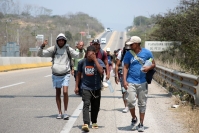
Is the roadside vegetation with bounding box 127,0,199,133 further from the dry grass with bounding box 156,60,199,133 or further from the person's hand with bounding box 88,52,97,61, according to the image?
the person's hand with bounding box 88,52,97,61

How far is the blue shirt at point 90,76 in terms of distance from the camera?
8734 millimetres

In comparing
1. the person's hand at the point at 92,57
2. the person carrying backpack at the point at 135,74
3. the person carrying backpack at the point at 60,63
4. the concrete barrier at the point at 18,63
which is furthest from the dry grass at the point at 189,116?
the concrete barrier at the point at 18,63

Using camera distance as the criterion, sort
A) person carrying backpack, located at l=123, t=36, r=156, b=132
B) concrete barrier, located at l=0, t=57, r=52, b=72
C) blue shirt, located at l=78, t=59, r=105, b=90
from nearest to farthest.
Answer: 1. person carrying backpack, located at l=123, t=36, r=156, b=132
2. blue shirt, located at l=78, t=59, r=105, b=90
3. concrete barrier, located at l=0, t=57, r=52, b=72

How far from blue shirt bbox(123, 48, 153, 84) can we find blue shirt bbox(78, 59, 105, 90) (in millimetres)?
612

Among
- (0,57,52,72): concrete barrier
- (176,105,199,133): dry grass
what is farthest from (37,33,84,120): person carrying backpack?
(0,57,52,72): concrete barrier

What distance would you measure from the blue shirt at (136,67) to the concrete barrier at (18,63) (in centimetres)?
2070

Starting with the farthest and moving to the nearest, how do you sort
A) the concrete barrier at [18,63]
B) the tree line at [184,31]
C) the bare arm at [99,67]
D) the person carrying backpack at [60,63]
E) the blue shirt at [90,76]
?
the concrete barrier at [18,63] → the tree line at [184,31] → the person carrying backpack at [60,63] → the blue shirt at [90,76] → the bare arm at [99,67]

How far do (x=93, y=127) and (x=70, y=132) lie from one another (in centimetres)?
67

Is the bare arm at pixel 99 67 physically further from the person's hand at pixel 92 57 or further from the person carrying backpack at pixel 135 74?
the person carrying backpack at pixel 135 74

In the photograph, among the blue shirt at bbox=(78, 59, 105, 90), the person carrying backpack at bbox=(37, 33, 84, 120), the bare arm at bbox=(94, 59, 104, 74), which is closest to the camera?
the bare arm at bbox=(94, 59, 104, 74)

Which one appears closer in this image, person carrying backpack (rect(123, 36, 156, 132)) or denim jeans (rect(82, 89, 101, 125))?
person carrying backpack (rect(123, 36, 156, 132))

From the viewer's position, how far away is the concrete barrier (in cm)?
2885

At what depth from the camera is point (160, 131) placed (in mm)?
8562

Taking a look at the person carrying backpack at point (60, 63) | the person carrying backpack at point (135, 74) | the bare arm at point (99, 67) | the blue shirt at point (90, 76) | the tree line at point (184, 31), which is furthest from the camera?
the tree line at point (184, 31)
